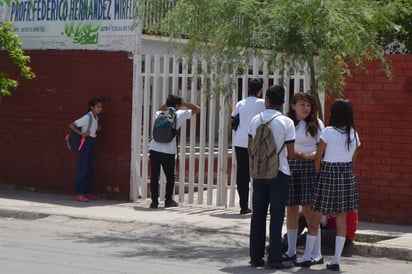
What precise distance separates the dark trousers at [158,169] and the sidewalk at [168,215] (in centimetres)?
31

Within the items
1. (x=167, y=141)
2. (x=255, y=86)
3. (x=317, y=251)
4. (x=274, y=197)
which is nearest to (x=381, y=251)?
(x=317, y=251)

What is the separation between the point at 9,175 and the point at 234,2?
6816 mm

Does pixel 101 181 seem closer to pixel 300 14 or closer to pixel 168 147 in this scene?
pixel 168 147

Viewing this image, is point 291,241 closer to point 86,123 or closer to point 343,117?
point 343,117

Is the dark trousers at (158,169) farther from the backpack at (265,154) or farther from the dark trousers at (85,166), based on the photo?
the backpack at (265,154)

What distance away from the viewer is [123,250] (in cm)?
1012

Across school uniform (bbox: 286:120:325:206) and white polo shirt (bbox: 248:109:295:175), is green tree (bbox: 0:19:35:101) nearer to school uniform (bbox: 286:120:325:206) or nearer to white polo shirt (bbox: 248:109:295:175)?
school uniform (bbox: 286:120:325:206)

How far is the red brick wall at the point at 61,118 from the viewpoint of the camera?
14.2m

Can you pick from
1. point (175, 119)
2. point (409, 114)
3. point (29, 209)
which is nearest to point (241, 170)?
point (175, 119)

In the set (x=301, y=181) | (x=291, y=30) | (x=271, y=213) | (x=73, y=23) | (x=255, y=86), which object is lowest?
(x=271, y=213)

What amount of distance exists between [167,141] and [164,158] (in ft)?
0.88

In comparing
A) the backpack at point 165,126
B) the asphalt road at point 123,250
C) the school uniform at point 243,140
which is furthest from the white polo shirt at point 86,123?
the school uniform at point 243,140

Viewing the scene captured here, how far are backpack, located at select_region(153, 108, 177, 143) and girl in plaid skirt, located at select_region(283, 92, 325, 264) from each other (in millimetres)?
4014

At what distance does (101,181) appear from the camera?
569 inches
